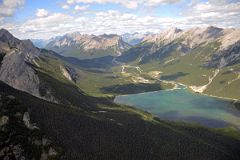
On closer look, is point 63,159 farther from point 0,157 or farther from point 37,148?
point 0,157

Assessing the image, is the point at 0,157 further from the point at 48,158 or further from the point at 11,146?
the point at 48,158

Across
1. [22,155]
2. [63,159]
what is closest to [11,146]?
[22,155]

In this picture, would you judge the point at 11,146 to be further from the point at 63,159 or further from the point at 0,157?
the point at 63,159

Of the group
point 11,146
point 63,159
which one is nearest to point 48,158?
point 63,159

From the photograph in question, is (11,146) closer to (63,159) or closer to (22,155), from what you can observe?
(22,155)

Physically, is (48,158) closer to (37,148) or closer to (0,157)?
(37,148)

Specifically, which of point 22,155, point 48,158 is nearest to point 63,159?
point 48,158
